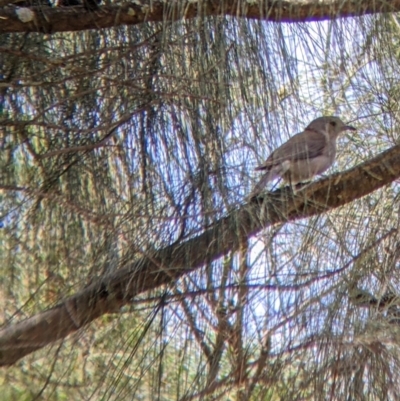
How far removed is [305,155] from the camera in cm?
191

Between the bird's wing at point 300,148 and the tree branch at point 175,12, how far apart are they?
0.62 feet

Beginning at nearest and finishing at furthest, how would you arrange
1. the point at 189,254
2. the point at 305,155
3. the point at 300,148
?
the point at 189,254 < the point at 300,148 < the point at 305,155

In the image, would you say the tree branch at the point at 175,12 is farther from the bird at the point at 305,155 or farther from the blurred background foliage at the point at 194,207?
the bird at the point at 305,155

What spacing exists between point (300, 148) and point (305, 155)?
0.38 ft

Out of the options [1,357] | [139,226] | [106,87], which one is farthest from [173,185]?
[1,357]

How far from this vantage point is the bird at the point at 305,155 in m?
Result: 1.60

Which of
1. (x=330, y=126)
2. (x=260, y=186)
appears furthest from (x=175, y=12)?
(x=330, y=126)

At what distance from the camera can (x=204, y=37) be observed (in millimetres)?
1617

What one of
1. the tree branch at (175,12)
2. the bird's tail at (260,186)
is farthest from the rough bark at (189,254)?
the tree branch at (175,12)

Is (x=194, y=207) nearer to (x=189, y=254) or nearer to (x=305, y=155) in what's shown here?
(x=189, y=254)

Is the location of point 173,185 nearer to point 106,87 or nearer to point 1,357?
point 106,87

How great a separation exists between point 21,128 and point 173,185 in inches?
12.3

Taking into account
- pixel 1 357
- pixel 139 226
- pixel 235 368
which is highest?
pixel 139 226

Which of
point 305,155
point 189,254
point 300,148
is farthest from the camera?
point 305,155
